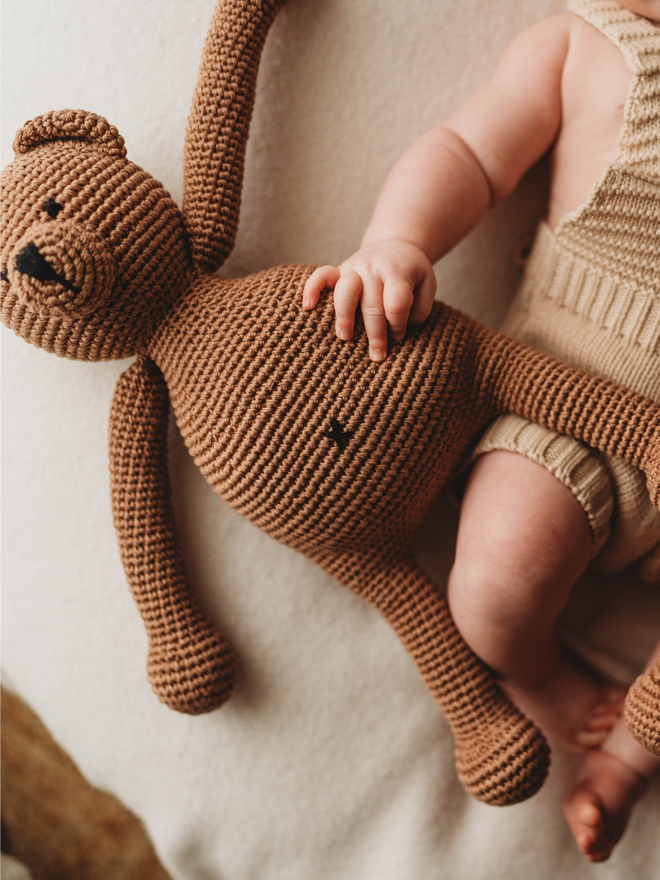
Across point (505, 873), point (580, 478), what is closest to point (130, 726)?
point (505, 873)

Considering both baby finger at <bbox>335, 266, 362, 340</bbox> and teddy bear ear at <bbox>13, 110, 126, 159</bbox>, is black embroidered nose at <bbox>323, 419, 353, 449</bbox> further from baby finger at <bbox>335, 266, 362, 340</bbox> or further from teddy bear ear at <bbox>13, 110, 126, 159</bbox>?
teddy bear ear at <bbox>13, 110, 126, 159</bbox>

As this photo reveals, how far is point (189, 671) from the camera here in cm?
62

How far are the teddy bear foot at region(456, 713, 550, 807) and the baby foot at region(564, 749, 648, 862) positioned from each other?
10cm

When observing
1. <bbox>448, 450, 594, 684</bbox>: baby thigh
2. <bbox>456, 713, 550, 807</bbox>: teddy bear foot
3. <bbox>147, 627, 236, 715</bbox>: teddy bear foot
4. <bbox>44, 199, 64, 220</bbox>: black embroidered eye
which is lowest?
<bbox>456, 713, 550, 807</bbox>: teddy bear foot

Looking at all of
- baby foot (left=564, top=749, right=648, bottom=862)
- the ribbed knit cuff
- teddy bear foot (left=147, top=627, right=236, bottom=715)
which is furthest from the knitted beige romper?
teddy bear foot (left=147, top=627, right=236, bottom=715)

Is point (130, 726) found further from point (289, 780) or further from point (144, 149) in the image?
point (144, 149)

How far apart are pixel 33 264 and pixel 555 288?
498mm

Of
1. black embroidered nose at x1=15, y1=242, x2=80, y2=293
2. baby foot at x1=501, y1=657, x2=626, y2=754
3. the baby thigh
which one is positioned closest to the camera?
black embroidered nose at x1=15, y1=242, x2=80, y2=293

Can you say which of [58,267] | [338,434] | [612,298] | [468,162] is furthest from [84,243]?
[612,298]

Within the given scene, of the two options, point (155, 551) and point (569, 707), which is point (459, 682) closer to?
point (569, 707)

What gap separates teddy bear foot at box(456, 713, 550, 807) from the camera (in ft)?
1.95

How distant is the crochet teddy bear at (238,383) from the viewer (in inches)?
20.4

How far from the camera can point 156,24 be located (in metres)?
0.65

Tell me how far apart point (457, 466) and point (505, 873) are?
0.46 meters
